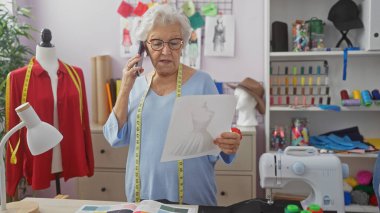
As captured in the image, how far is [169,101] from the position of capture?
1.51m

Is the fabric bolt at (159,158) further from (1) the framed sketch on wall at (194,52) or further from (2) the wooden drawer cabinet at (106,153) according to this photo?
(1) the framed sketch on wall at (194,52)

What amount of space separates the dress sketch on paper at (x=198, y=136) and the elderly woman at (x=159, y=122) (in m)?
0.15

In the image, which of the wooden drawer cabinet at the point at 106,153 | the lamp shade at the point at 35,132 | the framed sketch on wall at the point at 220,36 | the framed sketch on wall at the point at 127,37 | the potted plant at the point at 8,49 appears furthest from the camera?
the framed sketch on wall at the point at 127,37

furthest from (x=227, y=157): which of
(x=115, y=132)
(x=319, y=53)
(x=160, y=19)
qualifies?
(x=319, y=53)

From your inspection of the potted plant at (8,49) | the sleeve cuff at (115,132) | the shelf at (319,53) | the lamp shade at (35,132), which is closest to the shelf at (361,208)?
the shelf at (319,53)

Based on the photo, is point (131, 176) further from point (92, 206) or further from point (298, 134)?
point (298, 134)

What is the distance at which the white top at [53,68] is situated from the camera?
6.69 ft

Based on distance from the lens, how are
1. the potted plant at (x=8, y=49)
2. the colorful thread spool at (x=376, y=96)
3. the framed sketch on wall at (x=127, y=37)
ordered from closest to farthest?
1. the potted plant at (x=8, y=49)
2. the colorful thread spool at (x=376, y=96)
3. the framed sketch on wall at (x=127, y=37)

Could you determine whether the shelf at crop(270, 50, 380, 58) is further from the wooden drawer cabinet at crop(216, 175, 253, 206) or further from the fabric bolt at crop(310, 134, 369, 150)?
the wooden drawer cabinet at crop(216, 175, 253, 206)

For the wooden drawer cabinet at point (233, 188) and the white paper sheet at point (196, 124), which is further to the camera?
the wooden drawer cabinet at point (233, 188)

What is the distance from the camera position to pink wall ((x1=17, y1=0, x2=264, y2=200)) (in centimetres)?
289

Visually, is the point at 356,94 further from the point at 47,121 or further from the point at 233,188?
the point at 47,121

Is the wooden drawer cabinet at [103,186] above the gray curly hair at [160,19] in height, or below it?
below

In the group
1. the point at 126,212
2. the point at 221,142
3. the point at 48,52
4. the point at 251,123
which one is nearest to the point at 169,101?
the point at 221,142
